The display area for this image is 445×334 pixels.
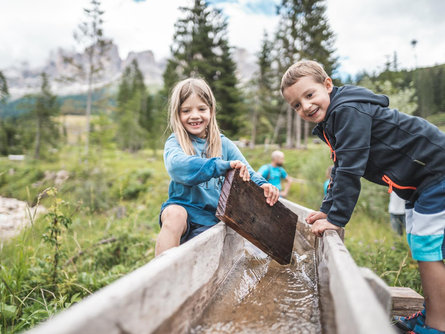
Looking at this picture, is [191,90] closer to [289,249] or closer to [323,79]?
[323,79]

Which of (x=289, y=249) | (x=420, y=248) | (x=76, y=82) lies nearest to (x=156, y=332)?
(x=289, y=249)

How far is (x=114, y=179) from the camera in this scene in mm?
14117

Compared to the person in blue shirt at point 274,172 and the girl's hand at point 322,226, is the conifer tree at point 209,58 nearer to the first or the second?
the person in blue shirt at point 274,172

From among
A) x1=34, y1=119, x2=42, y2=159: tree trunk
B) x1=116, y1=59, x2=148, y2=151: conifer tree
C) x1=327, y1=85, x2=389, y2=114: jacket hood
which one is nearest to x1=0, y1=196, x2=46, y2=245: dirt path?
x1=327, y1=85, x2=389, y2=114: jacket hood

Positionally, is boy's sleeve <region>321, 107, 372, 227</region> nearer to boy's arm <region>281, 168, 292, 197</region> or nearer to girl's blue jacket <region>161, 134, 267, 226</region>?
girl's blue jacket <region>161, 134, 267, 226</region>

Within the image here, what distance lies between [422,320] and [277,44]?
75.4 ft

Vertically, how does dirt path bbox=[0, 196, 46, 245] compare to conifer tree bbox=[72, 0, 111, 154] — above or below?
below

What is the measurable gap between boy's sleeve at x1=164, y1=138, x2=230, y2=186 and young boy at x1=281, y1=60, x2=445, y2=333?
28.2 inches

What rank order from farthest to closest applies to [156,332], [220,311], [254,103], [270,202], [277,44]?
[254,103] → [277,44] → [270,202] → [220,311] → [156,332]

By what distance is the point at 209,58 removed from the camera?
69.9 feet

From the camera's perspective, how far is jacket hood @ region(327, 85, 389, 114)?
5.68 ft

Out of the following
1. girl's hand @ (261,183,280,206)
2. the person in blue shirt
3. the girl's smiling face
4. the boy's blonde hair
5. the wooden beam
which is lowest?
the wooden beam

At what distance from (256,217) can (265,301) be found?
0.50m

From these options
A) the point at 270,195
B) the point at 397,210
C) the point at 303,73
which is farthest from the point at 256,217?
the point at 397,210
